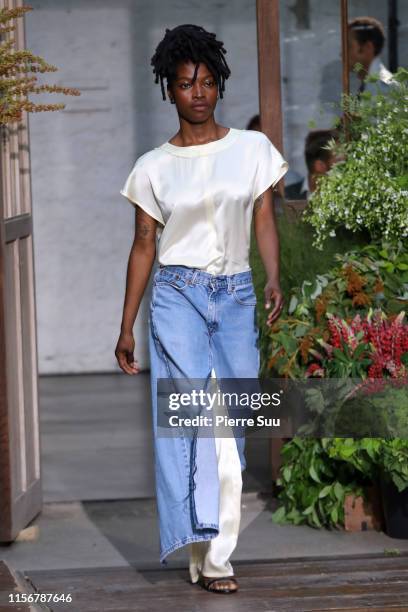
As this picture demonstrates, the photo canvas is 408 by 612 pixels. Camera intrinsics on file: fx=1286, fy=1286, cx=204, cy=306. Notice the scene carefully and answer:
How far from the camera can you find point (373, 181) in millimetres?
4598

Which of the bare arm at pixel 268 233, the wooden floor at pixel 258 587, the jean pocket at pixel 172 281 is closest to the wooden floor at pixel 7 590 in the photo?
the wooden floor at pixel 258 587

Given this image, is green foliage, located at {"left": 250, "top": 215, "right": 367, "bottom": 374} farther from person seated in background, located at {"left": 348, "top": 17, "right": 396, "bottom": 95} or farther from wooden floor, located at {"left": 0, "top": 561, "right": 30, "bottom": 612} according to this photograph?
person seated in background, located at {"left": 348, "top": 17, "right": 396, "bottom": 95}

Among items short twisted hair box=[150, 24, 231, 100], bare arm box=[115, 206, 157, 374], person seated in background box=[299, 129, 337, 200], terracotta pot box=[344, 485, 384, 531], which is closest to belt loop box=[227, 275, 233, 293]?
bare arm box=[115, 206, 157, 374]

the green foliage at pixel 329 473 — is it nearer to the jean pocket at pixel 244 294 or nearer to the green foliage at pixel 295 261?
the green foliage at pixel 295 261

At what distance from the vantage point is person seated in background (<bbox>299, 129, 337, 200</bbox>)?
19.3 ft

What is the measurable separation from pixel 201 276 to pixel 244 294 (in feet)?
0.50

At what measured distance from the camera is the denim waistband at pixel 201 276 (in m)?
3.75

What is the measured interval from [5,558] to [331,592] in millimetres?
1331

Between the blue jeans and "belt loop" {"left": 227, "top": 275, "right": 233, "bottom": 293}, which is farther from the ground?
"belt loop" {"left": 227, "top": 275, "right": 233, "bottom": 293}

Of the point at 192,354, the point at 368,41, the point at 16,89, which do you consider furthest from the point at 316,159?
the point at 192,354

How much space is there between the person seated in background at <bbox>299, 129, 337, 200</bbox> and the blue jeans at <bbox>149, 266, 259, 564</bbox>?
1743 mm

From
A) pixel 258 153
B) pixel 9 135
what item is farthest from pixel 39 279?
pixel 258 153

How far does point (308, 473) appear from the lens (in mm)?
4711

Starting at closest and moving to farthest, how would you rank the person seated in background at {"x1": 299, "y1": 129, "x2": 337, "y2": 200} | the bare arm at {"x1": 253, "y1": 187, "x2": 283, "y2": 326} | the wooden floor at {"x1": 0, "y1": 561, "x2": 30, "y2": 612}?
the wooden floor at {"x1": 0, "y1": 561, "x2": 30, "y2": 612} → the bare arm at {"x1": 253, "y1": 187, "x2": 283, "y2": 326} → the person seated in background at {"x1": 299, "y1": 129, "x2": 337, "y2": 200}
